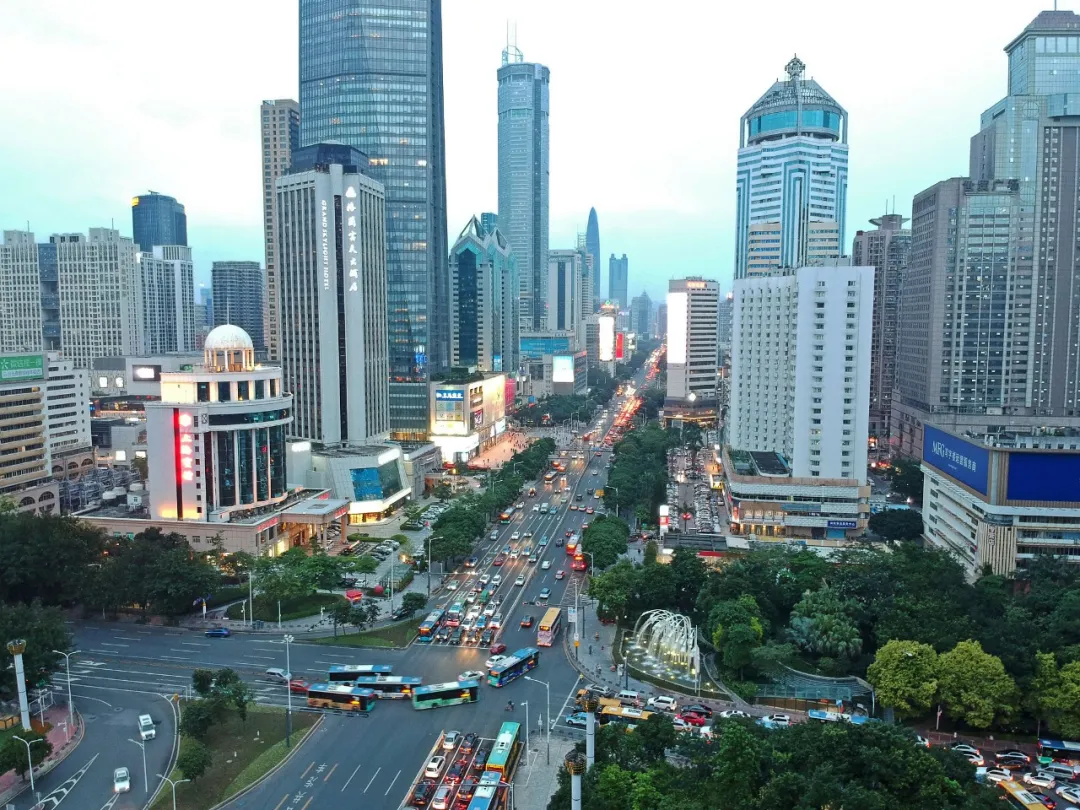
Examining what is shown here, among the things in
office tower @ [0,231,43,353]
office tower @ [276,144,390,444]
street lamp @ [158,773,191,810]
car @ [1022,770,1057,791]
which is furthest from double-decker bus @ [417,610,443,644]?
office tower @ [0,231,43,353]

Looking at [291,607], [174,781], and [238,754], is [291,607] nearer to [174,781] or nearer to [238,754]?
[238,754]

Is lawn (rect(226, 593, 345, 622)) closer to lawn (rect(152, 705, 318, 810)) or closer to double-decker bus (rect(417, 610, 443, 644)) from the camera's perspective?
double-decker bus (rect(417, 610, 443, 644))

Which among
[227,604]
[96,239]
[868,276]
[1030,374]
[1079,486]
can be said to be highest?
[96,239]

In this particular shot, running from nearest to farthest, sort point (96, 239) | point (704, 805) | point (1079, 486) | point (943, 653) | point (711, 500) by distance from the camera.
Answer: point (704, 805) < point (943, 653) < point (1079, 486) < point (711, 500) < point (96, 239)

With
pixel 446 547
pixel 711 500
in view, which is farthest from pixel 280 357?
pixel 711 500

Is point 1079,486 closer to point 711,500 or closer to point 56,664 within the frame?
point 711,500

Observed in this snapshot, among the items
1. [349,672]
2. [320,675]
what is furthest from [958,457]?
[320,675]

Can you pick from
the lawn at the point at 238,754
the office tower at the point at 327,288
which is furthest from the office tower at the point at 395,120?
the lawn at the point at 238,754
